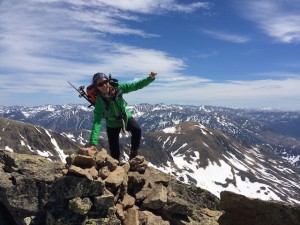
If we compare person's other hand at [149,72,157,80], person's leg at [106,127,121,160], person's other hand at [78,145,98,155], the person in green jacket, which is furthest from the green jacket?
person's leg at [106,127,121,160]

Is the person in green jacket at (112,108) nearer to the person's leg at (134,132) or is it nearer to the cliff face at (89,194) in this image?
the person's leg at (134,132)

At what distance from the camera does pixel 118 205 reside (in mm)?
15055

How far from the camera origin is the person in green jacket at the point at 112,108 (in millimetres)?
16297

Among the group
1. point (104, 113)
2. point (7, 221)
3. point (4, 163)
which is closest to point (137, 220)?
point (104, 113)

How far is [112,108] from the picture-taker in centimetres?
1708

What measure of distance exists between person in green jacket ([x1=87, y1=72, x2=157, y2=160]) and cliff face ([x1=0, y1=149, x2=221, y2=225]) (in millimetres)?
1416

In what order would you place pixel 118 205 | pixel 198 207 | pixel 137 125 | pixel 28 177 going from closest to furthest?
pixel 118 205 → pixel 28 177 → pixel 137 125 → pixel 198 207

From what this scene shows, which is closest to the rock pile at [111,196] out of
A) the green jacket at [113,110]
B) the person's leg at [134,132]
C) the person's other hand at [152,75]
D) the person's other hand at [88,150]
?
the person's other hand at [88,150]

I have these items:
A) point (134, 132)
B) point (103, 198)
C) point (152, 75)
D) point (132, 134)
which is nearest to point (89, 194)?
point (103, 198)

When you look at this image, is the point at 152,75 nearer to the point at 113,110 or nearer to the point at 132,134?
the point at 113,110

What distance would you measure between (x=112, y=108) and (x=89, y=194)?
470 centimetres

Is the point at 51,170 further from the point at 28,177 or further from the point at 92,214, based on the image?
the point at 92,214

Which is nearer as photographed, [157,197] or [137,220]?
[137,220]

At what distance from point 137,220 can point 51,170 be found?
5525 mm
